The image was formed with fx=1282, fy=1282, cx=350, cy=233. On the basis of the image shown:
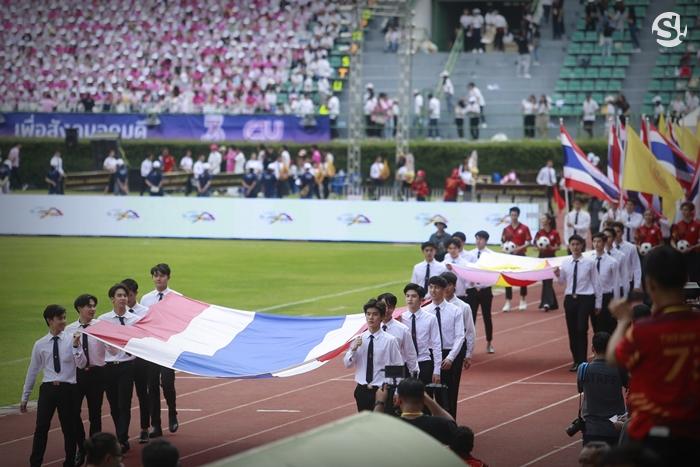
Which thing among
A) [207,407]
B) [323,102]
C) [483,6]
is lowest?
[207,407]

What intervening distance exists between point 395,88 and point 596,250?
3642cm

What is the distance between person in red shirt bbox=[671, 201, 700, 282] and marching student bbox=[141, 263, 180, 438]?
35.7ft

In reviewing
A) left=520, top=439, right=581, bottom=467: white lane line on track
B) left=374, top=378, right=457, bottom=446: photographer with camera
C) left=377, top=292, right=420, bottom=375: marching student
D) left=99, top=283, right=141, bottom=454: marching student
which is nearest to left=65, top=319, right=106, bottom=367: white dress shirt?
left=99, top=283, right=141, bottom=454: marching student

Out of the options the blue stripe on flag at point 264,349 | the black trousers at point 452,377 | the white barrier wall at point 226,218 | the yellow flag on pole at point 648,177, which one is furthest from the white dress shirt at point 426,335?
the white barrier wall at point 226,218

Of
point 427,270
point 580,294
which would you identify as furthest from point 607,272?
point 427,270

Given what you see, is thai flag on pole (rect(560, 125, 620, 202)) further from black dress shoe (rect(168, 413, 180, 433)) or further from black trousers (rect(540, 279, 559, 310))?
black dress shoe (rect(168, 413, 180, 433))

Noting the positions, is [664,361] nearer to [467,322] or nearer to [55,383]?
[55,383]

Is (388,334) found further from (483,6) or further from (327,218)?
(483,6)

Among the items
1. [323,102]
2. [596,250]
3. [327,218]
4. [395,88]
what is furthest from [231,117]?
[596,250]

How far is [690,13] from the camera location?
44125 mm

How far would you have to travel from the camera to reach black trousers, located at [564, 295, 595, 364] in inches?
722

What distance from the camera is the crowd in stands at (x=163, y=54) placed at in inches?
2136

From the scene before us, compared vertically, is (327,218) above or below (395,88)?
below

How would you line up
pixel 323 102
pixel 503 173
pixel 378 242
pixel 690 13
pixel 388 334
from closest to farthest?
pixel 388 334
pixel 378 242
pixel 690 13
pixel 503 173
pixel 323 102
